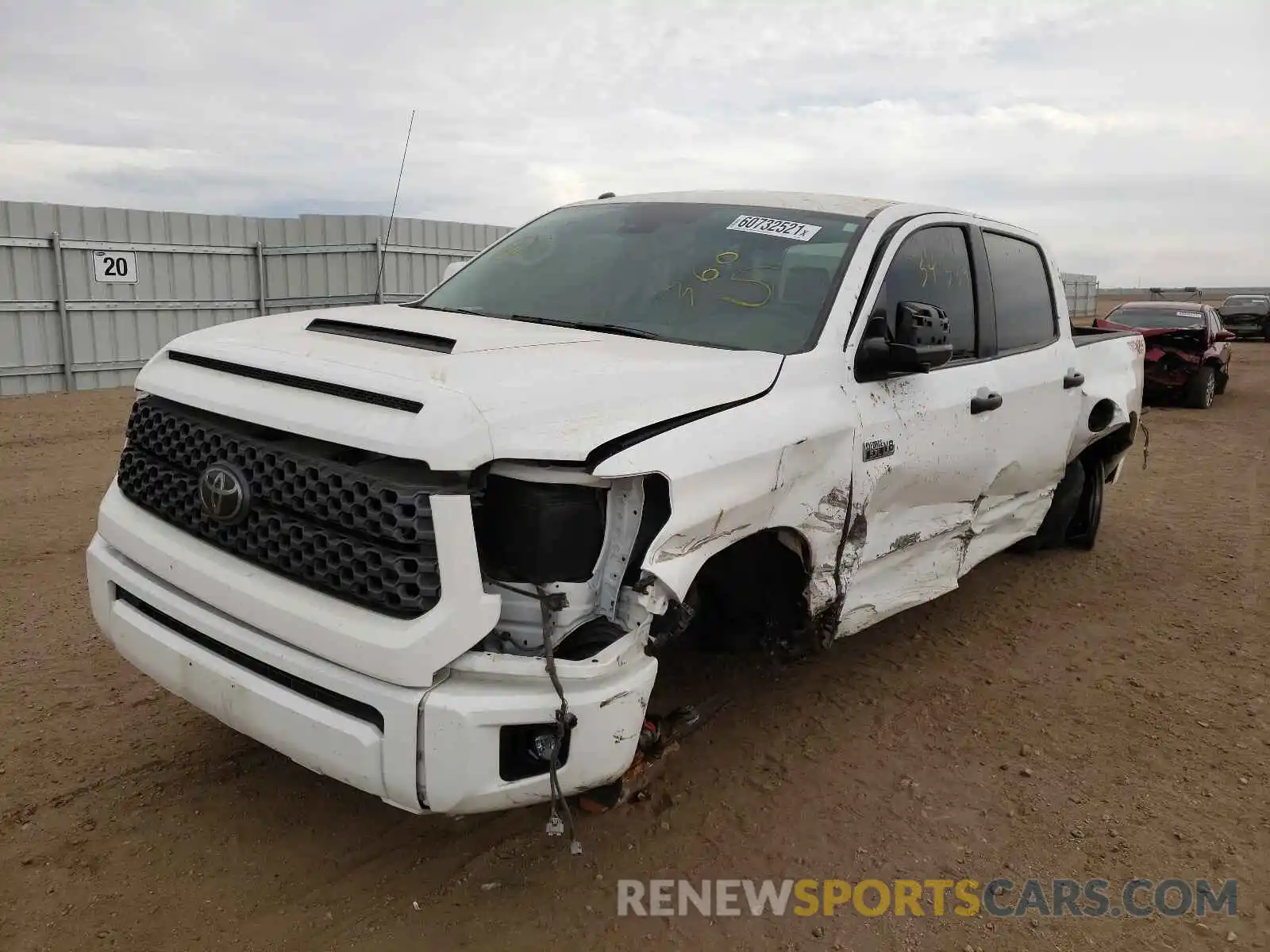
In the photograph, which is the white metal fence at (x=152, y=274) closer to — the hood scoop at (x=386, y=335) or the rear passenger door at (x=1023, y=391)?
the rear passenger door at (x=1023, y=391)

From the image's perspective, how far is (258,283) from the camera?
15297mm

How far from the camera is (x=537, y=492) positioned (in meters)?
2.46

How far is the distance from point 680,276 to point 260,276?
1328cm

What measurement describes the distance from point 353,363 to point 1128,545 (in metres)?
6.01

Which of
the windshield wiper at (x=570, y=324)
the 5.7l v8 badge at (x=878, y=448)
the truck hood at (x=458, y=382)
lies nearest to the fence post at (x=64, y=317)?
the windshield wiper at (x=570, y=324)

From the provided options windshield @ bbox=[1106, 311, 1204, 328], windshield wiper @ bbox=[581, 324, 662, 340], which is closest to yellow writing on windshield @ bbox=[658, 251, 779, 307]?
windshield wiper @ bbox=[581, 324, 662, 340]

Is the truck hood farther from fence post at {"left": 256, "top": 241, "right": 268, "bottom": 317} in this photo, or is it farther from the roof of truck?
fence post at {"left": 256, "top": 241, "right": 268, "bottom": 317}

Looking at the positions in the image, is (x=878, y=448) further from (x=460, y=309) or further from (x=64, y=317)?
(x=64, y=317)

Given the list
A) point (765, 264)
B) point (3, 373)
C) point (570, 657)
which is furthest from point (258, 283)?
point (570, 657)

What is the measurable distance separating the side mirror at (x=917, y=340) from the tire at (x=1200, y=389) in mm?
14106

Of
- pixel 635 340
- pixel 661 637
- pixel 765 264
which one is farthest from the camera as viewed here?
pixel 765 264

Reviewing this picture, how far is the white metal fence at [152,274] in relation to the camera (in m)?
12.7

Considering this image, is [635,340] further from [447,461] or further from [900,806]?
[900,806]

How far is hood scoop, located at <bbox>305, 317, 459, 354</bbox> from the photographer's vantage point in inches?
112
